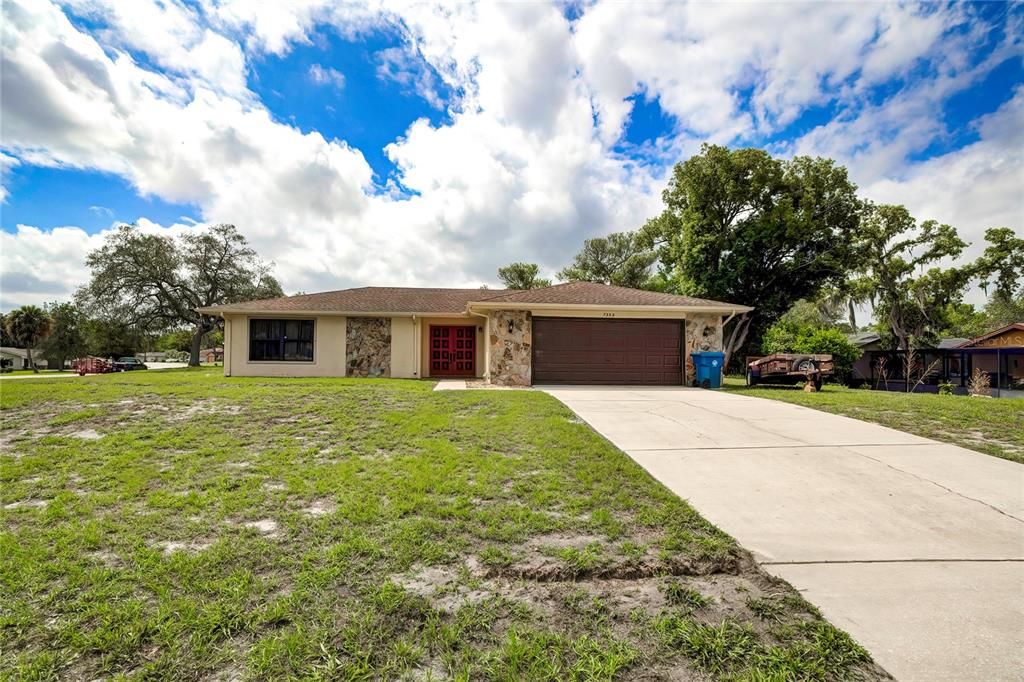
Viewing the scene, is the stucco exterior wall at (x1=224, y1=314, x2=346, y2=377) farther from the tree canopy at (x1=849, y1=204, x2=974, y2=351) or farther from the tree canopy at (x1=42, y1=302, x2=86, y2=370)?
the tree canopy at (x1=42, y1=302, x2=86, y2=370)

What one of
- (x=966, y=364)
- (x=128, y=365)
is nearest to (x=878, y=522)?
(x=966, y=364)

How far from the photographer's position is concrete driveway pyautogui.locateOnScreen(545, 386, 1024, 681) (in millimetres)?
1976

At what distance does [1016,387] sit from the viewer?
1964cm

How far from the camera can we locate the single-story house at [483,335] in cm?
1240

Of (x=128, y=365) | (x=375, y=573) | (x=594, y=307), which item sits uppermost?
(x=594, y=307)

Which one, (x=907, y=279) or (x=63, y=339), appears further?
(x=63, y=339)

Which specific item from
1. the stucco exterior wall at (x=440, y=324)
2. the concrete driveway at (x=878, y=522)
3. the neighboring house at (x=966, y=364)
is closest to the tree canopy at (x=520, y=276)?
the stucco exterior wall at (x=440, y=324)

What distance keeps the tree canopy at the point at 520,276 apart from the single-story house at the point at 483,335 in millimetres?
11859

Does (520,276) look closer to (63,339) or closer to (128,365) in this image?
(128,365)

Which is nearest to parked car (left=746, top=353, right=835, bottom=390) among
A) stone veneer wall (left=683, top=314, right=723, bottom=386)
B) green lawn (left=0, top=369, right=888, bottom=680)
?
stone veneer wall (left=683, top=314, right=723, bottom=386)

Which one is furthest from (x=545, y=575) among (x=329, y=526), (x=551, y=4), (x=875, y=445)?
(x=551, y=4)

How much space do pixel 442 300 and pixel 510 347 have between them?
5.64 metres

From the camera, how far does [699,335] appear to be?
1280 centimetres

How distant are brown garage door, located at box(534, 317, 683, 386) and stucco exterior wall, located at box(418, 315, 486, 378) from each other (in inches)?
140
